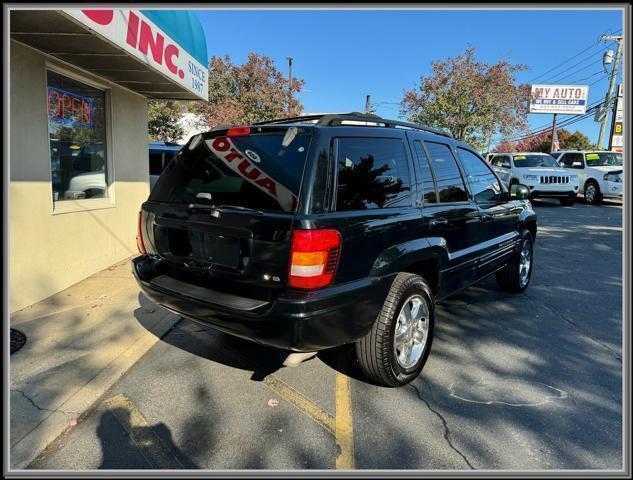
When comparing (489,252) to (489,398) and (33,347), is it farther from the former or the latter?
(33,347)

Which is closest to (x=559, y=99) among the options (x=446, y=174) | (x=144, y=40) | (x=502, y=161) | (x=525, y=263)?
(x=502, y=161)

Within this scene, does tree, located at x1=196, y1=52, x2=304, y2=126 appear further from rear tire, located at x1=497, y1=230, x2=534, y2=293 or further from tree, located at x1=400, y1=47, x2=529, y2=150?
rear tire, located at x1=497, y1=230, x2=534, y2=293

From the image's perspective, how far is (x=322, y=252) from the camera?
2.53 metres

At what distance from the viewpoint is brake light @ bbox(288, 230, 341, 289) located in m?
2.48

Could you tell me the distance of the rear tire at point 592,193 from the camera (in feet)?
54.2

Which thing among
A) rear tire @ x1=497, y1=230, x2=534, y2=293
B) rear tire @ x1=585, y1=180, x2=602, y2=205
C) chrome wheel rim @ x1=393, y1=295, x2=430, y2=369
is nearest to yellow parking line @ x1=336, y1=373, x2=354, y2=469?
chrome wheel rim @ x1=393, y1=295, x2=430, y2=369

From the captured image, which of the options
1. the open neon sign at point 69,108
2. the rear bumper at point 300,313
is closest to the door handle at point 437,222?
the rear bumper at point 300,313

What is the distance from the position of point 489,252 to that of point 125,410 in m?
3.68

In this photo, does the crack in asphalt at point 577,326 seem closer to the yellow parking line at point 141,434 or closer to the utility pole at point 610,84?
the yellow parking line at point 141,434

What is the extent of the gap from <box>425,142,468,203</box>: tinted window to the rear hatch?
59.6 inches

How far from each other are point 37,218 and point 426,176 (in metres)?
4.28

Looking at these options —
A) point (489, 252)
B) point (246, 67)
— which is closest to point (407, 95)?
point (246, 67)

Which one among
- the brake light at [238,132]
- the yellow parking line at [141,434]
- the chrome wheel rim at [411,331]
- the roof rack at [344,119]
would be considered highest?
the roof rack at [344,119]

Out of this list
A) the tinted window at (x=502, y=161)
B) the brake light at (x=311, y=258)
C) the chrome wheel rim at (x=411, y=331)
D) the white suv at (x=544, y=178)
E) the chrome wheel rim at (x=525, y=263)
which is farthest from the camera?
the tinted window at (x=502, y=161)
